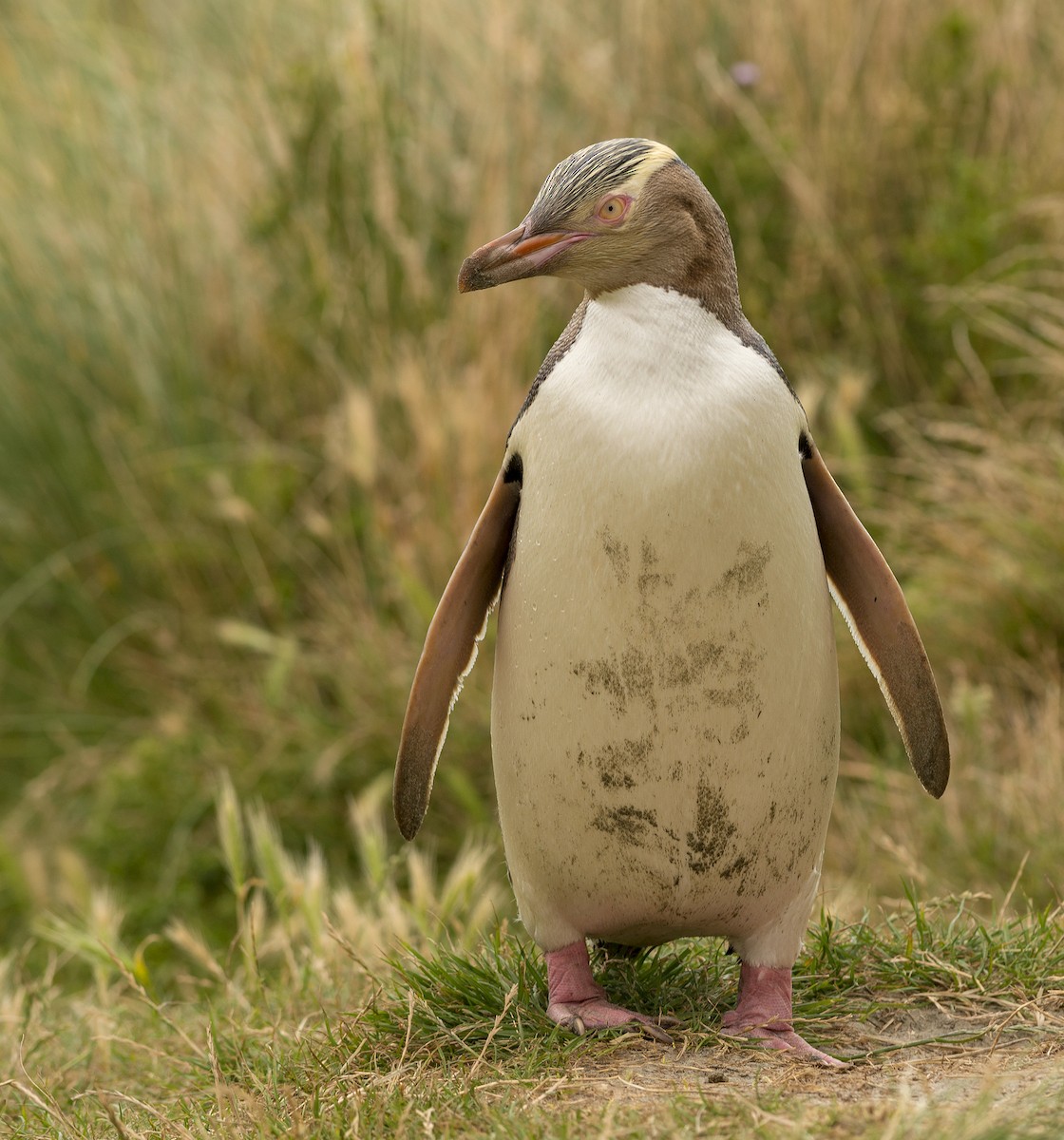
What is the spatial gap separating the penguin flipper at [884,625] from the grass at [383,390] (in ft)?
3.41

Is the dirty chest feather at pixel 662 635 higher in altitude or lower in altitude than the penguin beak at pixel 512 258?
lower

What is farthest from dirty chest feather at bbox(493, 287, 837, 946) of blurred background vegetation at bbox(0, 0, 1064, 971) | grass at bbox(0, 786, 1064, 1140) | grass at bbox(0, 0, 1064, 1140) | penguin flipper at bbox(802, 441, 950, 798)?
blurred background vegetation at bbox(0, 0, 1064, 971)

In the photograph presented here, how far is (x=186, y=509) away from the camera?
5582mm

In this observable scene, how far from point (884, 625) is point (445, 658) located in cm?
76

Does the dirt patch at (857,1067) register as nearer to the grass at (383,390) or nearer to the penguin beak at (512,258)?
the grass at (383,390)

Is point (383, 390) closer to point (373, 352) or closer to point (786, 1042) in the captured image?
point (373, 352)

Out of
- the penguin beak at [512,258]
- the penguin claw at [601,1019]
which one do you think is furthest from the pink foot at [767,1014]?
the penguin beak at [512,258]

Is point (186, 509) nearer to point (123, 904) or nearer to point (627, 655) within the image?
point (123, 904)

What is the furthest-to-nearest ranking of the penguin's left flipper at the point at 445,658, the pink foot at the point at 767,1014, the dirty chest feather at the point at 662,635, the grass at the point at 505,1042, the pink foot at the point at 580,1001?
the penguin's left flipper at the point at 445,658
the pink foot at the point at 580,1001
the pink foot at the point at 767,1014
the dirty chest feather at the point at 662,635
the grass at the point at 505,1042

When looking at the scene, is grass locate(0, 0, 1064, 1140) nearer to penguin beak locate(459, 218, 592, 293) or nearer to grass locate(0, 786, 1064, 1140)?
grass locate(0, 786, 1064, 1140)

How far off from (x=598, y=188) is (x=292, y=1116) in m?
1.46

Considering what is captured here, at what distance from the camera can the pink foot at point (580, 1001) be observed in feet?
8.57

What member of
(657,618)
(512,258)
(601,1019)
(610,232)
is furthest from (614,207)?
(601,1019)

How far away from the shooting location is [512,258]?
2.40 meters
